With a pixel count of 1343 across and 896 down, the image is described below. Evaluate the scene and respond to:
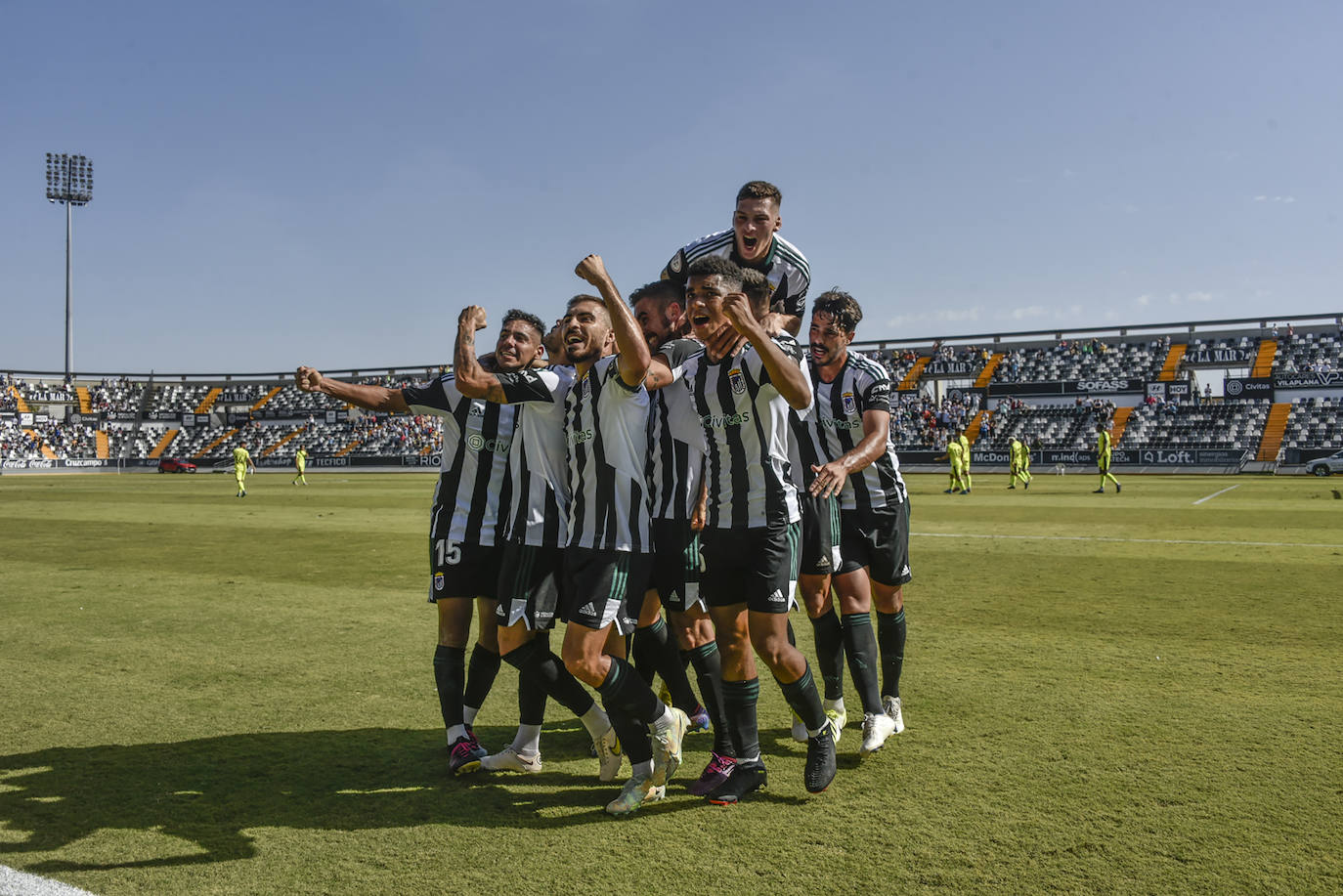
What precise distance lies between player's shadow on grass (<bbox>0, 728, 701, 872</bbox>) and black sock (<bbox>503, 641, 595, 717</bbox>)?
0.40 m

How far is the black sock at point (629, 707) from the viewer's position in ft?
13.2

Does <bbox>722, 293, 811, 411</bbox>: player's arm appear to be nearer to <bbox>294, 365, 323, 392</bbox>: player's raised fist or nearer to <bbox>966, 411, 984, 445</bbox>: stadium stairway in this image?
<bbox>294, 365, 323, 392</bbox>: player's raised fist

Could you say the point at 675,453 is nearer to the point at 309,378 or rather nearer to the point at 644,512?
the point at 644,512

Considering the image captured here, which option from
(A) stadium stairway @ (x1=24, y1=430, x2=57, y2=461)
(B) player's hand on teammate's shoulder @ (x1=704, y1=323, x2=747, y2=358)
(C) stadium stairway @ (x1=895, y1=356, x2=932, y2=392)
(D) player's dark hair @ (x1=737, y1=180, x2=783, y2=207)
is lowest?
(A) stadium stairway @ (x1=24, y1=430, x2=57, y2=461)

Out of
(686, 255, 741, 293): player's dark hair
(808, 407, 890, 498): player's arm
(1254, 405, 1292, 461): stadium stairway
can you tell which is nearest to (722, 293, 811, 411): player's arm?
(686, 255, 741, 293): player's dark hair

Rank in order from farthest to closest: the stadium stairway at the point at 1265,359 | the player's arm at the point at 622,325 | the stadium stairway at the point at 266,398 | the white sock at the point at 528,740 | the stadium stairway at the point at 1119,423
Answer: the stadium stairway at the point at 266,398 → the stadium stairway at the point at 1265,359 → the stadium stairway at the point at 1119,423 → the white sock at the point at 528,740 → the player's arm at the point at 622,325

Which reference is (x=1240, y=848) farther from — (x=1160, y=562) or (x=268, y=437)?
(x=268, y=437)

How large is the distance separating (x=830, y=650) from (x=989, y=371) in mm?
52286

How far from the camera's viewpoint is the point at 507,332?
457 cm

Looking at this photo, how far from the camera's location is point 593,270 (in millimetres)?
3650

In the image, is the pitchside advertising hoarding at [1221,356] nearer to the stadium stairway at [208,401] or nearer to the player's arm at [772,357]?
the player's arm at [772,357]

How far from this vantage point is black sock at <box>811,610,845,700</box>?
513 centimetres

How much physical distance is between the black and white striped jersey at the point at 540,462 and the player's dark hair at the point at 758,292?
912mm

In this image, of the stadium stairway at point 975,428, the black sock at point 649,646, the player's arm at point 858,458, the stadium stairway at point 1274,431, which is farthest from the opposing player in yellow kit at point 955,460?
the stadium stairway at point 975,428
